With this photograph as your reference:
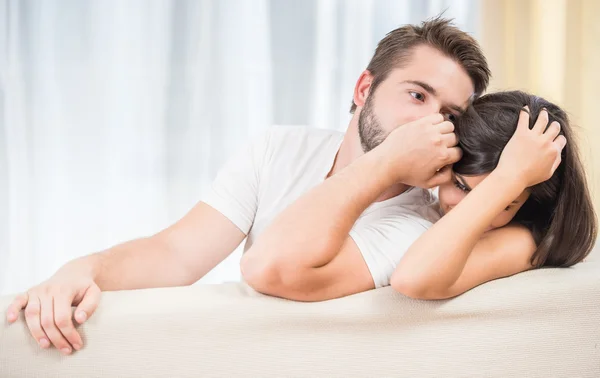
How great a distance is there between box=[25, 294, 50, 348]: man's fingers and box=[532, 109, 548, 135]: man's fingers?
832mm

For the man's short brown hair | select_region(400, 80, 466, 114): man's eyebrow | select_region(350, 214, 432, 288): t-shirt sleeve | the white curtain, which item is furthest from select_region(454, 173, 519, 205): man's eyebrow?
the white curtain

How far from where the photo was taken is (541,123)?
3.66ft

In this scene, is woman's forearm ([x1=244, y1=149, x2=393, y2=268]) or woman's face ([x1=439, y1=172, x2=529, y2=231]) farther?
woman's face ([x1=439, y1=172, x2=529, y2=231])

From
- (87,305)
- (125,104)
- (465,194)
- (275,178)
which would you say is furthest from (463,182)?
(125,104)

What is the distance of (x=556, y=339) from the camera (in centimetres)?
104

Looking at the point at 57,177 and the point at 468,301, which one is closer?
the point at 468,301

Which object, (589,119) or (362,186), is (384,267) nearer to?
(362,186)

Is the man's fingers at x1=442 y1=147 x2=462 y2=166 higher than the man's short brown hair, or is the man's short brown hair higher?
the man's short brown hair

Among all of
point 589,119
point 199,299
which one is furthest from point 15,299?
point 589,119

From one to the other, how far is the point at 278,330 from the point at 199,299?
0.42 ft

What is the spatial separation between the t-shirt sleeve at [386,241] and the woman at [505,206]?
6 centimetres

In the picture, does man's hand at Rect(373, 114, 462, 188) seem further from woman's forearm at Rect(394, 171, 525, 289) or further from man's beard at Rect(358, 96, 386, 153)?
man's beard at Rect(358, 96, 386, 153)

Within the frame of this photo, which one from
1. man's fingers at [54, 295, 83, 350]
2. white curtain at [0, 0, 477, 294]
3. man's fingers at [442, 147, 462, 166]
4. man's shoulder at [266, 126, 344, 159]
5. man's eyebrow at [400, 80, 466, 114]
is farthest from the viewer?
white curtain at [0, 0, 477, 294]

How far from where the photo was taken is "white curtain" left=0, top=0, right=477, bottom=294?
2365mm
